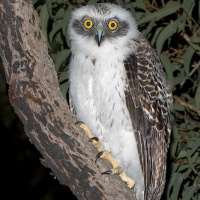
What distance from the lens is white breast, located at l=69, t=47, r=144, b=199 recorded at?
325cm

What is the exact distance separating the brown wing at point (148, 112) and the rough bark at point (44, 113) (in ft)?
1.53

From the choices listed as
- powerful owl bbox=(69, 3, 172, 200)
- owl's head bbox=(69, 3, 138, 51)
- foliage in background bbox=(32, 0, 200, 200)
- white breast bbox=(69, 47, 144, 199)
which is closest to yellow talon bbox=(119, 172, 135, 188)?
powerful owl bbox=(69, 3, 172, 200)

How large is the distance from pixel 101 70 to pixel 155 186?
0.88 meters

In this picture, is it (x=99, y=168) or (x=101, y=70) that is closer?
(x=99, y=168)

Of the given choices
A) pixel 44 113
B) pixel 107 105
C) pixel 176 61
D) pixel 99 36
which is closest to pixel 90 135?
pixel 107 105

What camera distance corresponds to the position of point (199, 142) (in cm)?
417

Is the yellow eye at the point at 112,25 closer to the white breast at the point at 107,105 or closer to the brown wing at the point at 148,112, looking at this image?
the brown wing at the point at 148,112

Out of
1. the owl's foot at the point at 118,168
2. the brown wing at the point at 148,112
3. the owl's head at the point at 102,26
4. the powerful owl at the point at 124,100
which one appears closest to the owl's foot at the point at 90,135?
the powerful owl at the point at 124,100

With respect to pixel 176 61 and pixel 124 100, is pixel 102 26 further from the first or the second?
pixel 176 61

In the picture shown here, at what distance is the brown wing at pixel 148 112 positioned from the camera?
10.9 feet

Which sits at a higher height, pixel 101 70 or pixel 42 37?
pixel 42 37

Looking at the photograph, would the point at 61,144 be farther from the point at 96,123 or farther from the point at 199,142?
the point at 199,142

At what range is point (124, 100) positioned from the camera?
10.8 ft

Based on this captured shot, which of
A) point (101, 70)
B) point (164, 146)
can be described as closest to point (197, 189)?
point (164, 146)
